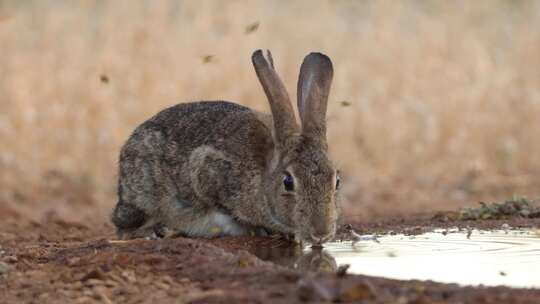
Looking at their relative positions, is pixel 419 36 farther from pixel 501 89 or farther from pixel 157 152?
pixel 157 152

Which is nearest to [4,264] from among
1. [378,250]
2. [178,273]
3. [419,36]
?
[178,273]

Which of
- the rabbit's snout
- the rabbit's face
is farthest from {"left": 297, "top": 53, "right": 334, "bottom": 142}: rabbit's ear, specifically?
the rabbit's snout

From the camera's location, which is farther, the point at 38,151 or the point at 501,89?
the point at 501,89

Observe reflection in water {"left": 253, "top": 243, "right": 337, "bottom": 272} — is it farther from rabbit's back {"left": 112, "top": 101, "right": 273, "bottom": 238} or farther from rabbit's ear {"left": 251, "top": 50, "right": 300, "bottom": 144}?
rabbit's ear {"left": 251, "top": 50, "right": 300, "bottom": 144}

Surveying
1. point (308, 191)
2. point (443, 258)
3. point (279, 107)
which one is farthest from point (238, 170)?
point (443, 258)

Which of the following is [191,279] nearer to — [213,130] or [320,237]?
[320,237]

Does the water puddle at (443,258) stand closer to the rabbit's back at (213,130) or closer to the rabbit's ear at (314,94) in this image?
the rabbit's ear at (314,94)

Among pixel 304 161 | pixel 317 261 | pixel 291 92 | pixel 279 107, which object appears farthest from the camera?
pixel 291 92
